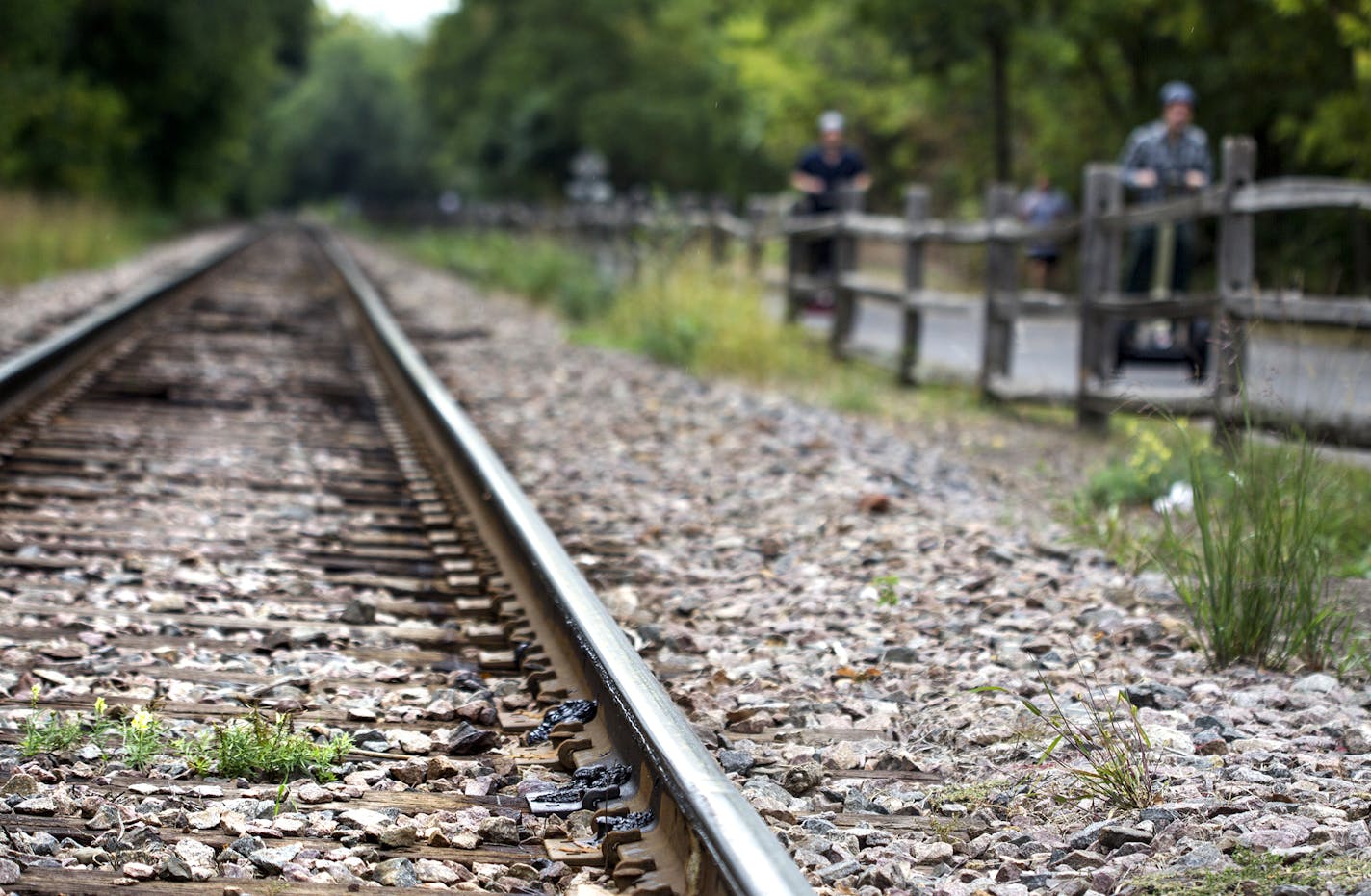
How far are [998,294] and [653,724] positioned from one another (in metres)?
7.31

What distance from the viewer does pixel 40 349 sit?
876 cm

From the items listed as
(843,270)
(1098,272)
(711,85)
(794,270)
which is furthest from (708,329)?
(711,85)

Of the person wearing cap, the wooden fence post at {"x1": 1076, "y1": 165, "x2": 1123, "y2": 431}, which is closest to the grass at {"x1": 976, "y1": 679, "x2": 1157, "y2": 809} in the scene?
the wooden fence post at {"x1": 1076, "y1": 165, "x2": 1123, "y2": 431}

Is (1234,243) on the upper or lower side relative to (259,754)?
upper

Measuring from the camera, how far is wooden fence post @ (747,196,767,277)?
47.5ft

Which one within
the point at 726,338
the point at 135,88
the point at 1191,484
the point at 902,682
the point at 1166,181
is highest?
the point at 135,88

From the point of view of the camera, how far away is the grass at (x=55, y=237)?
1992cm

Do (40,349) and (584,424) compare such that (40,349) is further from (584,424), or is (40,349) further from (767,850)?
(767,850)

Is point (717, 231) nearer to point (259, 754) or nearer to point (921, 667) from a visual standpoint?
point (921, 667)

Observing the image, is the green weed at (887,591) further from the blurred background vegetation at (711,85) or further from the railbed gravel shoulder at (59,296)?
the railbed gravel shoulder at (59,296)

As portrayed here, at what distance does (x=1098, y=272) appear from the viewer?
8.92 metres

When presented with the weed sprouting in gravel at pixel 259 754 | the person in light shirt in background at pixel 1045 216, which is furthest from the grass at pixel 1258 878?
the person in light shirt in background at pixel 1045 216

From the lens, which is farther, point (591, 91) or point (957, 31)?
point (591, 91)

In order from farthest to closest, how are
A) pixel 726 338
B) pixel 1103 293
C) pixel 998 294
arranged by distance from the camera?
pixel 726 338, pixel 998 294, pixel 1103 293
